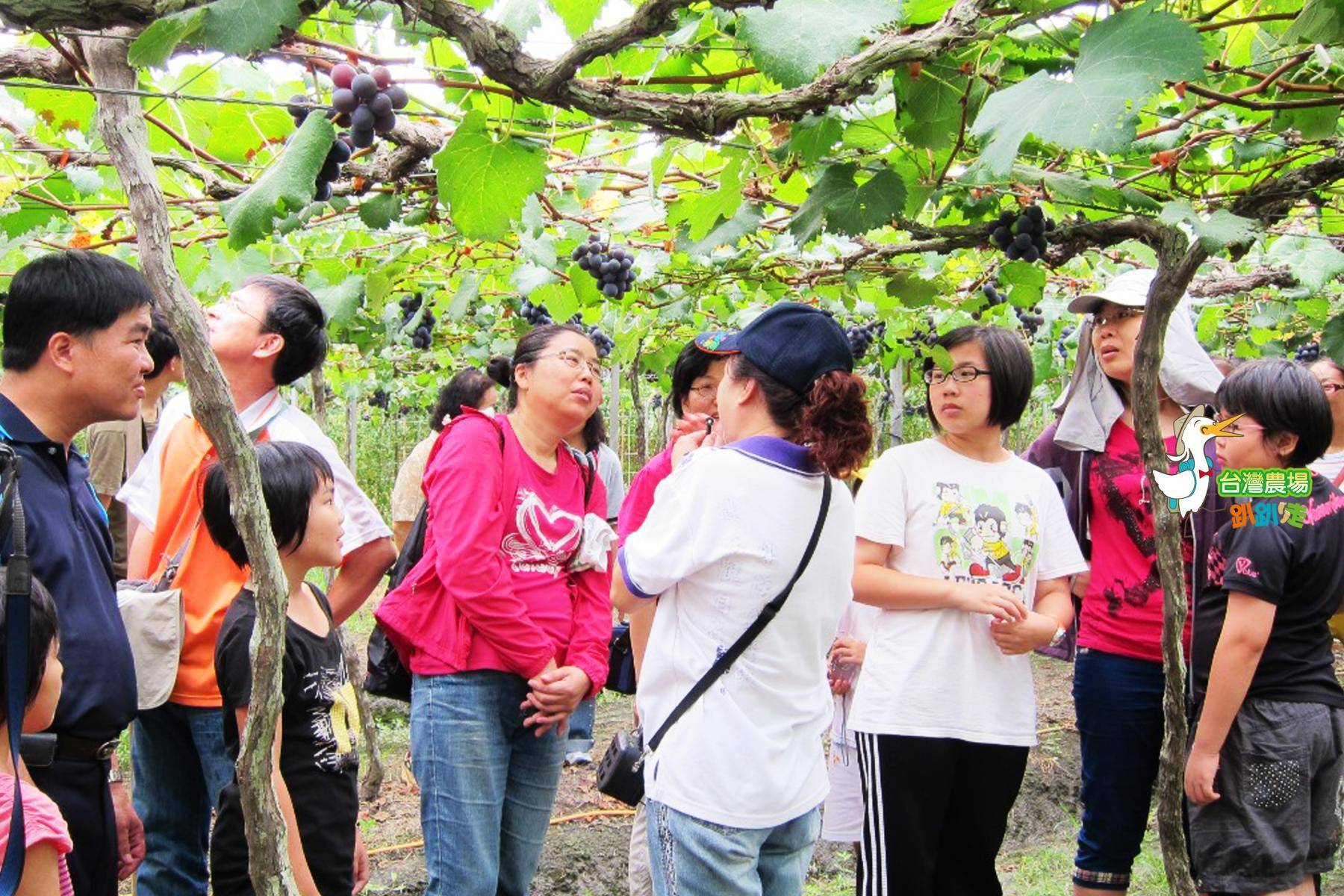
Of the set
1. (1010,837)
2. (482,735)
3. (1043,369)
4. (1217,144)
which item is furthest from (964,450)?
(1043,369)

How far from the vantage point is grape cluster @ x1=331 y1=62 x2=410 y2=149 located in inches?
55.2

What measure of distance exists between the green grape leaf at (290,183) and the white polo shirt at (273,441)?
954 millimetres

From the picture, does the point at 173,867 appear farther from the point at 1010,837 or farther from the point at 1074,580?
the point at 1010,837

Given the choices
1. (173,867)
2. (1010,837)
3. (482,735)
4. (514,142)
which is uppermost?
(514,142)

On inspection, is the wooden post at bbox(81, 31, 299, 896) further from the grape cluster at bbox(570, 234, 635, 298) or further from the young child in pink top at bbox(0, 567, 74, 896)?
the grape cluster at bbox(570, 234, 635, 298)

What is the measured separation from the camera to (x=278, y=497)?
2057 mm

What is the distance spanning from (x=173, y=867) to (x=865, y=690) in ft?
4.94

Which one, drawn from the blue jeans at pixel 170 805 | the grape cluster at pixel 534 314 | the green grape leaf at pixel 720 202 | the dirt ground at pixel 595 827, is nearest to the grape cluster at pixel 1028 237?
the green grape leaf at pixel 720 202

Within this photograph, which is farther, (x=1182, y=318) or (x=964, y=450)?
(x=1182, y=318)

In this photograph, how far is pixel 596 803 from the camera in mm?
4715

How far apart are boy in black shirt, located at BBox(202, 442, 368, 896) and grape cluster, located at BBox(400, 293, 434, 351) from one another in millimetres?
2727

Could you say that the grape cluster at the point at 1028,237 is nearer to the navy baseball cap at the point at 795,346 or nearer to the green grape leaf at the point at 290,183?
the navy baseball cap at the point at 795,346

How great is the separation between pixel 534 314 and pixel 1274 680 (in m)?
3.44

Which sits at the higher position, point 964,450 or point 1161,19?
point 1161,19
